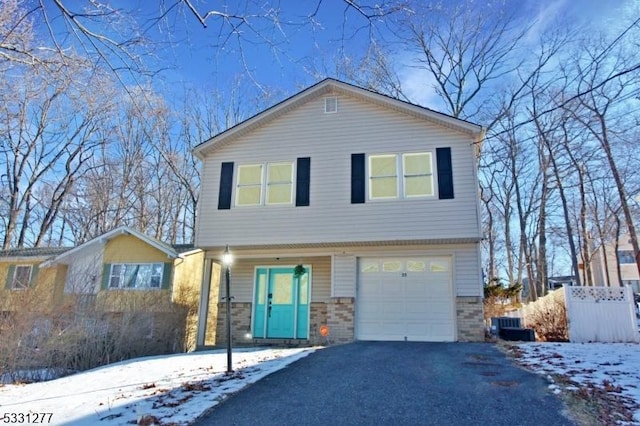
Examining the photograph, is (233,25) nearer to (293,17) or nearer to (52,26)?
(293,17)

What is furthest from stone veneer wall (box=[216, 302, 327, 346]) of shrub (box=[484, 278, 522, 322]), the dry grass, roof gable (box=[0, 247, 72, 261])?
roof gable (box=[0, 247, 72, 261])

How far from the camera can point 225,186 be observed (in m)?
12.4

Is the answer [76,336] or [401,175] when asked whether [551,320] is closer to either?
[401,175]

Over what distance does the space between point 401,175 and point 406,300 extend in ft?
11.1

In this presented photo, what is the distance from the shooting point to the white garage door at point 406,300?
11.0m

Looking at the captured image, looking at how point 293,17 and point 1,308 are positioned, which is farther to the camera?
point 1,308

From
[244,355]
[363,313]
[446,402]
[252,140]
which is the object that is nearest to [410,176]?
[363,313]

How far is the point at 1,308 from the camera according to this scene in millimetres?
9391

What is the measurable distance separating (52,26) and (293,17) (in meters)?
2.41

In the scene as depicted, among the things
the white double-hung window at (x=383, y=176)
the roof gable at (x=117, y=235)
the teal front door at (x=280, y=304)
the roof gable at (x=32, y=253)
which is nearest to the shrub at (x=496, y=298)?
the white double-hung window at (x=383, y=176)

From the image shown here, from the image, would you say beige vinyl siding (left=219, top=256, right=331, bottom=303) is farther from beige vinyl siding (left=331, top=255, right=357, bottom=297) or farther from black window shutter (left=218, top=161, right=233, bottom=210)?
black window shutter (left=218, top=161, right=233, bottom=210)

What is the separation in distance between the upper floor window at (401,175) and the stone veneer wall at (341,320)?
2947mm

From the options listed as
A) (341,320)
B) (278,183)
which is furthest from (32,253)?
(341,320)

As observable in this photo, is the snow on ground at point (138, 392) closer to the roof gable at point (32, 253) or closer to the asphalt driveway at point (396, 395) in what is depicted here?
the asphalt driveway at point (396, 395)
